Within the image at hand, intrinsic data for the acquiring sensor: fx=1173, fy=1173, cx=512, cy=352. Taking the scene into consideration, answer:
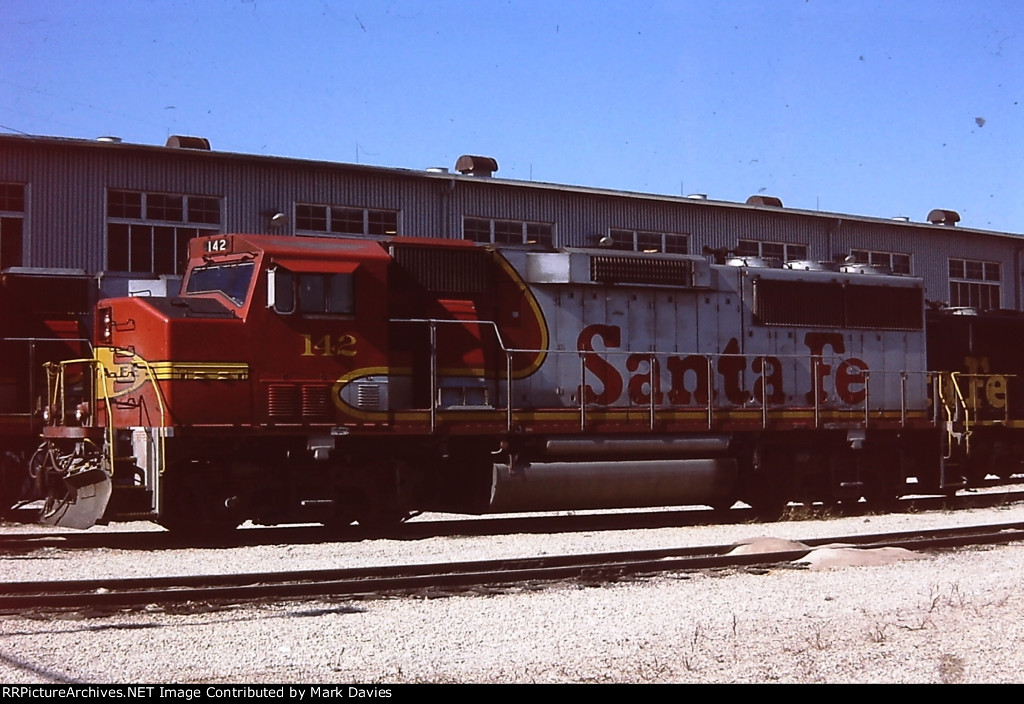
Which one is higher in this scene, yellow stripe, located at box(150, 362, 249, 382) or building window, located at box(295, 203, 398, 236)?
building window, located at box(295, 203, 398, 236)

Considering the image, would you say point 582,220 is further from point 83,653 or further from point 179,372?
point 83,653

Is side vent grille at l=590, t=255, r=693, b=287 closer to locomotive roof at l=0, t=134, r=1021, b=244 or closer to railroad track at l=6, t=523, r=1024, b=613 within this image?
railroad track at l=6, t=523, r=1024, b=613

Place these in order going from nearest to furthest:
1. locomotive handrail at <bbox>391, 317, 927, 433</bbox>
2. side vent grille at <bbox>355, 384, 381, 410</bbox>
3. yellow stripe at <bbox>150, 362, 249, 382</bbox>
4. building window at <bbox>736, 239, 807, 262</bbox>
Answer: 1. yellow stripe at <bbox>150, 362, 249, 382</bbox>
2. side vent grille at <bbox>355, 384, 381, 410</bbox>
3. locomotive handrail at <bbox>391, 317, 927, 433</bbox>
4. building window at <bbox>736, 239, 807, 262</bbox>

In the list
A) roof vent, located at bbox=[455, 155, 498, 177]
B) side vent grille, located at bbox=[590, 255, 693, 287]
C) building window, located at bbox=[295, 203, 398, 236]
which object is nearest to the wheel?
side vent grille, located at bbox=[590, 255, 693, 287]

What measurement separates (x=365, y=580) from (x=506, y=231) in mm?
17595

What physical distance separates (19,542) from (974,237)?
29905mm

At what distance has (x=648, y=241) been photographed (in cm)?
2905

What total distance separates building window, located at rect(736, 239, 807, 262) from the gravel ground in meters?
20.0

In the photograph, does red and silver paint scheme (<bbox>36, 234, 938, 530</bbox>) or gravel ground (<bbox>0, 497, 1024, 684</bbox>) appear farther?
red and silver paint scheme (<bbox>36, 234, 938, 530</bbox>)

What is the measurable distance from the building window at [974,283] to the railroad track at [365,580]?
24267mm

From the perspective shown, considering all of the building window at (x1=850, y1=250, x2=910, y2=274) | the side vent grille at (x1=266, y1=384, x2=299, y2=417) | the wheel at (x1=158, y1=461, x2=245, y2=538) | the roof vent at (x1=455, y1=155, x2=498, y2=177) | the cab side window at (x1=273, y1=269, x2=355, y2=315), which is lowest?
the wheel at (x1=158, y1=461, x2=245, y2=538)

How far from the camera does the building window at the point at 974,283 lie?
114ft

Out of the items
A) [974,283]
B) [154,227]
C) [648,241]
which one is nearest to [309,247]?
[154,227]

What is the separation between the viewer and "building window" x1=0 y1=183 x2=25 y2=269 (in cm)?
2197
